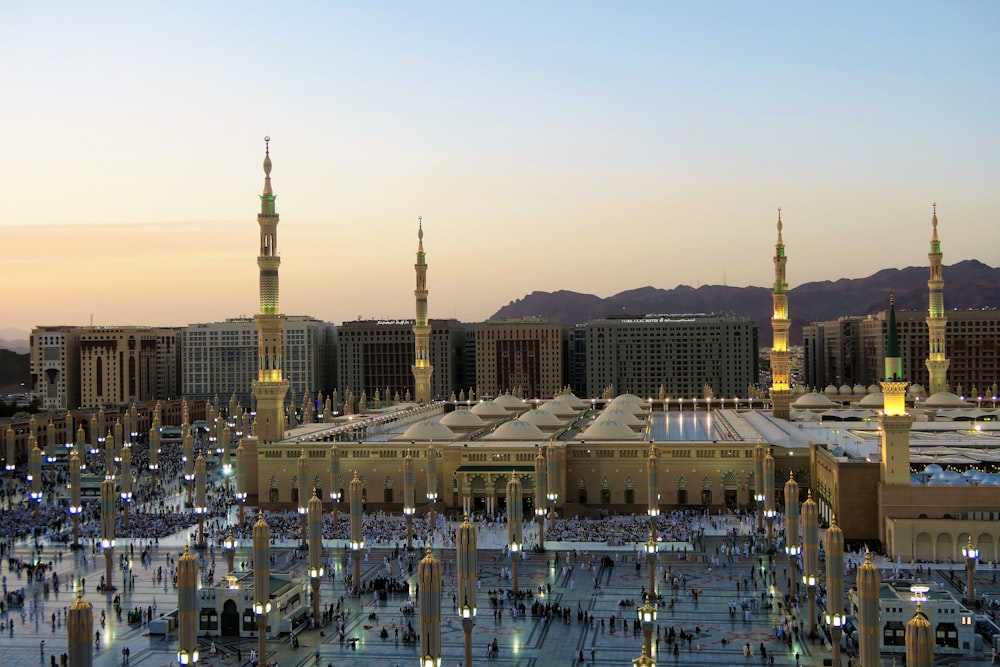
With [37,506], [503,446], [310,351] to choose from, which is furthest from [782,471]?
[310,351]

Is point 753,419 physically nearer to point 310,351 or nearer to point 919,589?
point 919,589

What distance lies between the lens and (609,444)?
57406 mm

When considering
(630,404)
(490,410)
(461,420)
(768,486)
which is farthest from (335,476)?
(630,404)

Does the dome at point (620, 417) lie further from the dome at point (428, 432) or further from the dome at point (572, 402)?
the dome at point (572, 402)

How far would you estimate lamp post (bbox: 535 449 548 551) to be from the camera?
153ft

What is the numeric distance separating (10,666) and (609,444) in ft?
109

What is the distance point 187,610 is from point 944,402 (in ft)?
231

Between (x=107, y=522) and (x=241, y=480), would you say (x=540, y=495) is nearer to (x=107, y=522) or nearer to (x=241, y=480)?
(x=241, y=480)

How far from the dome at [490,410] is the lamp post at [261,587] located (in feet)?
157

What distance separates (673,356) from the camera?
5536 inches

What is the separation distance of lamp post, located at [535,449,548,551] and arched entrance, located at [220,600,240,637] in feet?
51.7

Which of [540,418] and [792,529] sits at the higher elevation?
[540,418]

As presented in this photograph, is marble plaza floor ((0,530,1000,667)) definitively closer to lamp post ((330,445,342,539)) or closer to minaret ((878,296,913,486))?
minaret ((878,296,913,486))

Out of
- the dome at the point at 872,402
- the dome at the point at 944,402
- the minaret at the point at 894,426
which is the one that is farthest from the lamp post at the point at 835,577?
the dome at the point at 872,402
